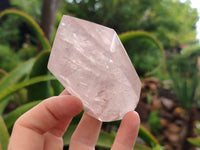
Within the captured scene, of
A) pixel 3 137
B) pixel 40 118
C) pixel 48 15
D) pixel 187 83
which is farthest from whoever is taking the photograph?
pixel 187 83

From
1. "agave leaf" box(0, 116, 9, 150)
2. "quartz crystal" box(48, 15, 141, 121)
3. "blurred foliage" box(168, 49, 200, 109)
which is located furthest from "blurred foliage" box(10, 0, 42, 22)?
"quartz crystal" box(48, 15, 141, 121)

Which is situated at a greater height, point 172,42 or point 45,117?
point 45,117

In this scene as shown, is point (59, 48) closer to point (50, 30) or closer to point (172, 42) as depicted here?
point (50, 30)

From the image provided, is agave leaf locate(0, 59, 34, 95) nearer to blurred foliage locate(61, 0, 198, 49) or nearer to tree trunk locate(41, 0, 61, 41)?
tree trunk locate(41, 0, 61, 41)

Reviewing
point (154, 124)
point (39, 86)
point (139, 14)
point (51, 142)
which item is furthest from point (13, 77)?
point (139, 14)

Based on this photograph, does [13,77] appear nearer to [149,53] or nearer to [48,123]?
[48,123]

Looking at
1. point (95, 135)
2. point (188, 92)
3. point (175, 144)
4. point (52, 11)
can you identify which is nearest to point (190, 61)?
point (188, 92)

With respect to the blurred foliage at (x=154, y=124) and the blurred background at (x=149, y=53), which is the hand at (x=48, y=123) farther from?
the blurred foliage at (x=154, y=124)
